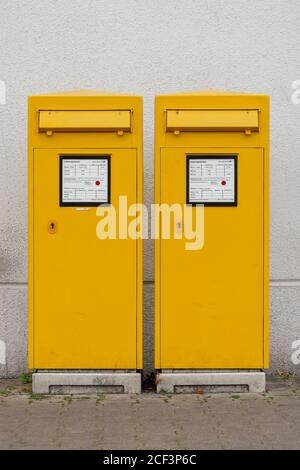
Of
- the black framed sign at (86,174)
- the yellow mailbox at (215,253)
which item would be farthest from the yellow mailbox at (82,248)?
the yellow mailbox at (215,253)

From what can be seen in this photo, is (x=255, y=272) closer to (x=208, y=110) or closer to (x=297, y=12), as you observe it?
(x=208, y=110)

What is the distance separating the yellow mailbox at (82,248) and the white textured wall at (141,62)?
847 millimetres

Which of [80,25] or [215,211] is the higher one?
[80,25]

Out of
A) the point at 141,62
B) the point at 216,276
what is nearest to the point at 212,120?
the point at 216,276

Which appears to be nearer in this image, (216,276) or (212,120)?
(212,120)

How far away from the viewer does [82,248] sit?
5793 millimetres

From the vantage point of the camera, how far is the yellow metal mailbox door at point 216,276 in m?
5.78

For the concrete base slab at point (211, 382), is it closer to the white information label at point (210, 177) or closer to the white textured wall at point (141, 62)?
the white textured wall at point (141, 62)

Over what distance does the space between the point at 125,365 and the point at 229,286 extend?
38.0 inches

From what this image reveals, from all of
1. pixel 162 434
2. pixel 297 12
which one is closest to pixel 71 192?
pixel 162 434

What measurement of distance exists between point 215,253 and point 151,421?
4.41 ft

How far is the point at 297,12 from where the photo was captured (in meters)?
6.68

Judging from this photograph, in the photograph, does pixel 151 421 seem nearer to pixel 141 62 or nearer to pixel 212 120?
pixel 212 120

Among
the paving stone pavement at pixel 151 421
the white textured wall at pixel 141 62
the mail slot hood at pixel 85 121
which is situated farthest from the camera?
the white textured wall at pixel 141 62
